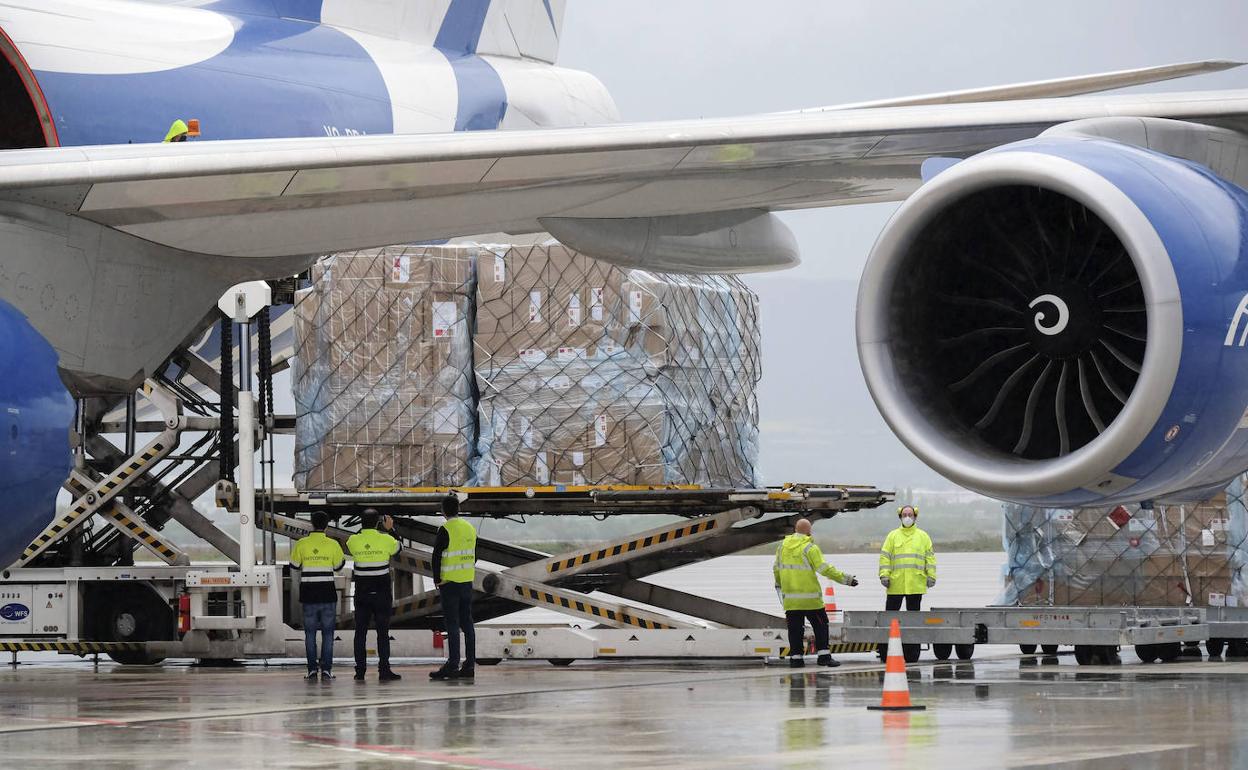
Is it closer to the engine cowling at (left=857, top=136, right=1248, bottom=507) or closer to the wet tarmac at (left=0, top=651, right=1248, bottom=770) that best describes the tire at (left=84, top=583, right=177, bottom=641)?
the wet tarmac at (left=0, top=651, right=1248, bottom=770)

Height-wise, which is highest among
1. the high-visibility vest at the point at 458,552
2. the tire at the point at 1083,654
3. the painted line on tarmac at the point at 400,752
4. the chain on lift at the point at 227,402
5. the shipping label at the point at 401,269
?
the shipping label at the point at 401,269

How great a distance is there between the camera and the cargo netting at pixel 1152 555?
16031mm

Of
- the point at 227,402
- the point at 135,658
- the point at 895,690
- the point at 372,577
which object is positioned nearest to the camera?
the point at 895,690

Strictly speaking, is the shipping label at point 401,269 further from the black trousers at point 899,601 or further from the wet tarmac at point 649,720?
the black trousers at point 899,601

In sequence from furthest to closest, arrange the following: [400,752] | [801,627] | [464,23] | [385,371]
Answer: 1. [464,23]
2. [385,371]
3. [801,627]
4. [400,752]

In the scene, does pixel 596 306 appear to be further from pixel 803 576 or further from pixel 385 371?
pixel 803 576

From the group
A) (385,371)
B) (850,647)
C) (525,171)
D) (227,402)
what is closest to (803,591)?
(850,647)

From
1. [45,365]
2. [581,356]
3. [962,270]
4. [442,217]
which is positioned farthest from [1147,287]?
[581,356]

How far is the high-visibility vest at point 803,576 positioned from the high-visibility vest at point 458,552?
2.42m

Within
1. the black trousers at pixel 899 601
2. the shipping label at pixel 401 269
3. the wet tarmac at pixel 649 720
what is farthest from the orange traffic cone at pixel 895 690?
the shipping label at pixel 401 269

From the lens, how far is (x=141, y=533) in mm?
15453

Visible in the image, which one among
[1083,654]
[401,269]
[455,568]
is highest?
[401,269]

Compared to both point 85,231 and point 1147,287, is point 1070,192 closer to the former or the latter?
point 1147,287

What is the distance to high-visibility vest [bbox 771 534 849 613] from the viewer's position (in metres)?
14.3
